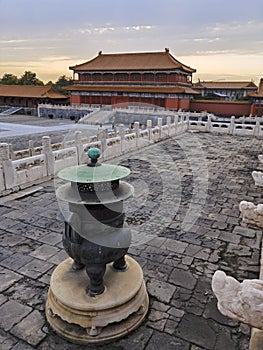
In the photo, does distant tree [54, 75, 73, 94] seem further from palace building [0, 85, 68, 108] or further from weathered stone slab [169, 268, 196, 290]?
weathered stone slab [169, 268, 196, 290]

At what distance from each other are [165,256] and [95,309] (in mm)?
1705

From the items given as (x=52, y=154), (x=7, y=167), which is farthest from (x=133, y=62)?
(x=7, y=167)

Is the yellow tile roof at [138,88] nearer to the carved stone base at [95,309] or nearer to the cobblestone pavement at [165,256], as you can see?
the cobblestone pavement at [165,256]

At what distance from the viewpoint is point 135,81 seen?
106 ft

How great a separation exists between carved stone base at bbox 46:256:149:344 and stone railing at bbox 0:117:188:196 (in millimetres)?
4344

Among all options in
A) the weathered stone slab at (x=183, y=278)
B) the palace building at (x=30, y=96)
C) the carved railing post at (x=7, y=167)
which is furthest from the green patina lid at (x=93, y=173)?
the palace building at (x=30, y=96)

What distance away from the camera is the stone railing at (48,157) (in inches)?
267

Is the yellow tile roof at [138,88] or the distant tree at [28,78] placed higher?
the distant tree at [28,78]

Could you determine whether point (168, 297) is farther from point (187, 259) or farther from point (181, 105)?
point (181, 105)

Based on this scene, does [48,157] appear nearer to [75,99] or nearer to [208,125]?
[208,125]

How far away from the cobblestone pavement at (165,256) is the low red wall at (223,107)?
20.0 meters

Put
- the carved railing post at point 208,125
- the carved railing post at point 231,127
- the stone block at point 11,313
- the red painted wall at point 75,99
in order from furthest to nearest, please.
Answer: the red painted wall at point 75,99 → the carved railing post at point 208,125 → the carved railing post at point 231,127 → the stone block at point 11,313

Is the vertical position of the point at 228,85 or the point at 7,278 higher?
the point at 228,85

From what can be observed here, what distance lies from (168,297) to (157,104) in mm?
28730
